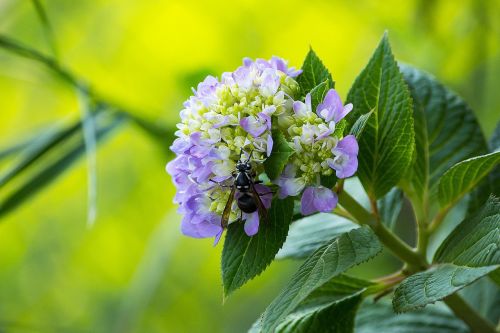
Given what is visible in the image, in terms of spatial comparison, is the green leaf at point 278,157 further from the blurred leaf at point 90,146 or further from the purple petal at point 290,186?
the blurred leaf at point 90,146

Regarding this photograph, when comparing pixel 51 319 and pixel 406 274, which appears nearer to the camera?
pixel 406 274

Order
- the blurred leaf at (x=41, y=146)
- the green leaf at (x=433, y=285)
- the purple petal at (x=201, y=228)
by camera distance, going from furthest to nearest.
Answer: the blurred leaf at (x=41, y=146)
the purple petal at (x=201, y=228)
the green leaf at (x=433, y=285)

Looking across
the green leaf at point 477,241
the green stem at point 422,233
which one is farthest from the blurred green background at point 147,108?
the green leaf at point 477,241

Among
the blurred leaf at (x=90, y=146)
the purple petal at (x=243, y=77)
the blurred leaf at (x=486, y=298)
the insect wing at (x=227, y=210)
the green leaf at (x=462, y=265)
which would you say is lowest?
the blurred leaf at (x=486, y=298)

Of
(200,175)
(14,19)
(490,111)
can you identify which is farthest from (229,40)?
(200,175)

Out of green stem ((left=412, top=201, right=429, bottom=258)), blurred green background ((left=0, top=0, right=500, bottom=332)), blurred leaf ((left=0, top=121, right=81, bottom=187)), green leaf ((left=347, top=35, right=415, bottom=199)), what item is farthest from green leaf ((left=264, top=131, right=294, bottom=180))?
blurred green background ((left=0, top=0, right=500, bottom=332))

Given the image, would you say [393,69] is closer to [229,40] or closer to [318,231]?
[318,231]
